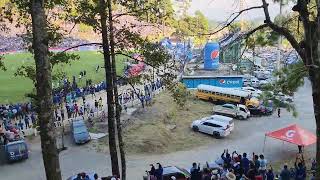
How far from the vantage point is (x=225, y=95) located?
137ft

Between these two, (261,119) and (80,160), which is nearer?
(80,160)

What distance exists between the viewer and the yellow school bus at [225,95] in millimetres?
40344

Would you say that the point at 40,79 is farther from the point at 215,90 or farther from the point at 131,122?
the point at 215,90

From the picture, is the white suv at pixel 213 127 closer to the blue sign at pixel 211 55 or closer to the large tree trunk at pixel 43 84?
the large tree trunk at pixel 43 84

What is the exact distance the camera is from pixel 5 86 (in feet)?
177

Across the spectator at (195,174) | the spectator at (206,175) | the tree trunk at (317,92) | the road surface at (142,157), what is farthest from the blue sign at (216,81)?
the tree trunk at (317,92)

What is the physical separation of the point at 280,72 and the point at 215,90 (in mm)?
18307

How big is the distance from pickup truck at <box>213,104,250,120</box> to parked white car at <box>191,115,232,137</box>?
5309 millimetres

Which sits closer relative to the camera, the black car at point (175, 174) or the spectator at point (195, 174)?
the spectator at point (195, 174)

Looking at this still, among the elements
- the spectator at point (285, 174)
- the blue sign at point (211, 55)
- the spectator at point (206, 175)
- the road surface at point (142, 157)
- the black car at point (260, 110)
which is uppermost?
the blue sign at point (211, 55)

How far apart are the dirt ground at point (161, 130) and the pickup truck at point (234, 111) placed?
123 cm

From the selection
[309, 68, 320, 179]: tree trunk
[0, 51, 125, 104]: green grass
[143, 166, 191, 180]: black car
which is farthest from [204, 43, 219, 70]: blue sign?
[309, 68, 320, 179]: tree trunk

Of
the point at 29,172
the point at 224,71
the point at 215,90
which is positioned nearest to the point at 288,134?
the point at 29,172

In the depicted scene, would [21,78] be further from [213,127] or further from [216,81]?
[213,127]
